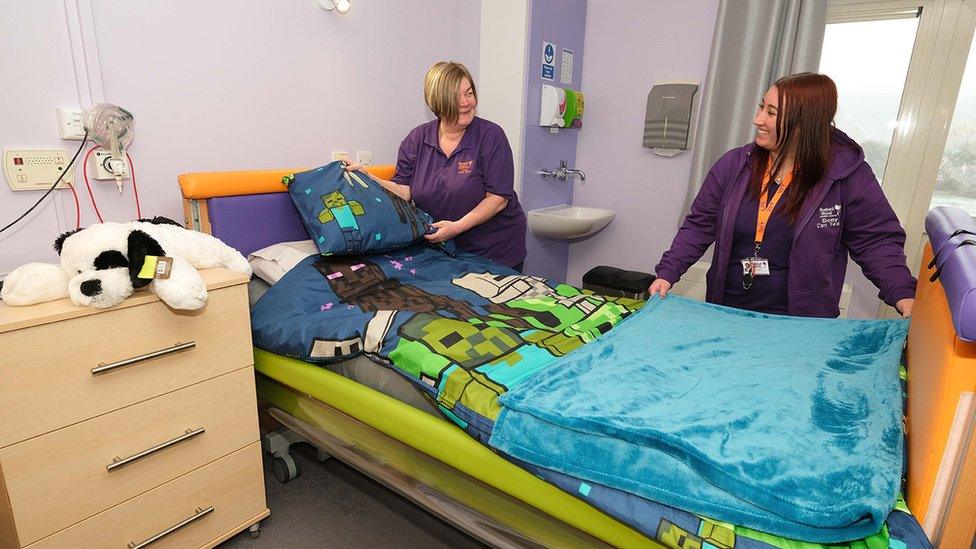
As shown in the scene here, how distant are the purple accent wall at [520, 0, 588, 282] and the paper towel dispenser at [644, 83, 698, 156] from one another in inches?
19.1

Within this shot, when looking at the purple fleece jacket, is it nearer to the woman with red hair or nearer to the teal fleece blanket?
the woman with red hair

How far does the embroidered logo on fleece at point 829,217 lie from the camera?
1711mm

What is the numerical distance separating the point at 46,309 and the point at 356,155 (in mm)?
1447

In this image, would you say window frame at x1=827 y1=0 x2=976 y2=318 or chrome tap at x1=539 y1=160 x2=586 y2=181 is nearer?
window frame at x1=827 y1=0 x2=976 y2=318

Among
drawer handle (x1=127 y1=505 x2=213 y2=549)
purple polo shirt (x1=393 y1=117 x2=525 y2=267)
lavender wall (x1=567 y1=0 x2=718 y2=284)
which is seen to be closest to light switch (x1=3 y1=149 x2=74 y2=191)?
drawer handle (x1=127 y1=505 x2=213 y2=549)

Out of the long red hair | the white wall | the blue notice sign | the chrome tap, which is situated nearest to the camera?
the long red hair

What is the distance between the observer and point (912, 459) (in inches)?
37.0

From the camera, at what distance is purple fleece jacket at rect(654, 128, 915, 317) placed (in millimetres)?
1677

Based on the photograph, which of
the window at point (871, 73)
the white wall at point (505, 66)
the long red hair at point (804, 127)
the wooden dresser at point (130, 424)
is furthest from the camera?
the white wall at point (505, 66)

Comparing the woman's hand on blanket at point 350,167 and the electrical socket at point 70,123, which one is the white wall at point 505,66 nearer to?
the woman's hand on blanket at point 350,167

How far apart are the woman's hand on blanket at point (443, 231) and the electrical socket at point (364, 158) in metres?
0.54

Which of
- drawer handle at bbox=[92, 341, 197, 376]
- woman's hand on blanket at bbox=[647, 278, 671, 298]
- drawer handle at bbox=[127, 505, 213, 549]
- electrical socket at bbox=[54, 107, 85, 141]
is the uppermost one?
electrical socket at bbox=[54, 107, 85, 141]

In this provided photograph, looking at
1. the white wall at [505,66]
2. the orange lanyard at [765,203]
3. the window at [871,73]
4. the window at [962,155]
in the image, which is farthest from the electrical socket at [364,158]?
the window at [962,155]

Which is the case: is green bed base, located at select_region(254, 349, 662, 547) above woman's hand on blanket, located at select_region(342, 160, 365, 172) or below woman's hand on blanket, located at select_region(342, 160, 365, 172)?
below
